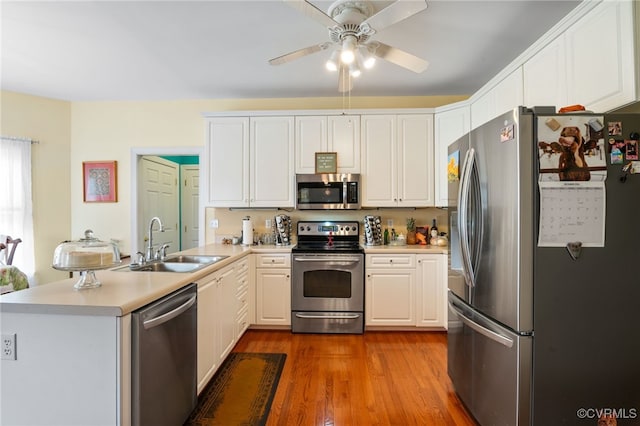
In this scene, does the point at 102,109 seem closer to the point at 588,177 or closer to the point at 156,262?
the point at 156,262

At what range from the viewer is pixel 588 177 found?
1.38 m

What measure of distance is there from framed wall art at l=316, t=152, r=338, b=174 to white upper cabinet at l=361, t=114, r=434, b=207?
0.33 metres

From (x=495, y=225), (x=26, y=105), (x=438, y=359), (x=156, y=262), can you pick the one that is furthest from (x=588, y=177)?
(x=26, y=105)

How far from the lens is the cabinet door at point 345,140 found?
342 cm

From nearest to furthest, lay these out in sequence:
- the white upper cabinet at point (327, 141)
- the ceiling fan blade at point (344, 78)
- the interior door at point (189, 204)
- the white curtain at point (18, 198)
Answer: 1. the ceiling fan blade at point (344, 78)
2. the white curtain at point (18, 198)
3. the white upper cabinet at point (327, 141)
4. the interior door at point (189, 204)

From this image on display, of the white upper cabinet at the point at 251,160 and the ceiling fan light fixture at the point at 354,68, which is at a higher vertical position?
the ceiling fan light fixture at the point at 354,68

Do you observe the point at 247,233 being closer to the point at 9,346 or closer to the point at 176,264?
the point at 176,264

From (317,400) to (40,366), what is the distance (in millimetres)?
1563

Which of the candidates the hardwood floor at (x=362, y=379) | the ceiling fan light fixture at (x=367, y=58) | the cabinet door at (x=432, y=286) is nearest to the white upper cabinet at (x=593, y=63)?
the ceiling fan light fixture at (x=367, y=58)

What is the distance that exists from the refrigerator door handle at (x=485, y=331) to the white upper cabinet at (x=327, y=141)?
1.96 m

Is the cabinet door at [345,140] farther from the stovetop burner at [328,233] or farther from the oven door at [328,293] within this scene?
the oven door at [328,293]

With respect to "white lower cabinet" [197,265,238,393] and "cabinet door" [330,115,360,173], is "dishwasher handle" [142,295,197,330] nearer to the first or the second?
"white lower cabinet" [197,265,238,393]

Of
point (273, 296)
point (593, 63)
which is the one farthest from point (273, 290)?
point (593, 63)

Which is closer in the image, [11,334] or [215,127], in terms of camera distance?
[11,334]
